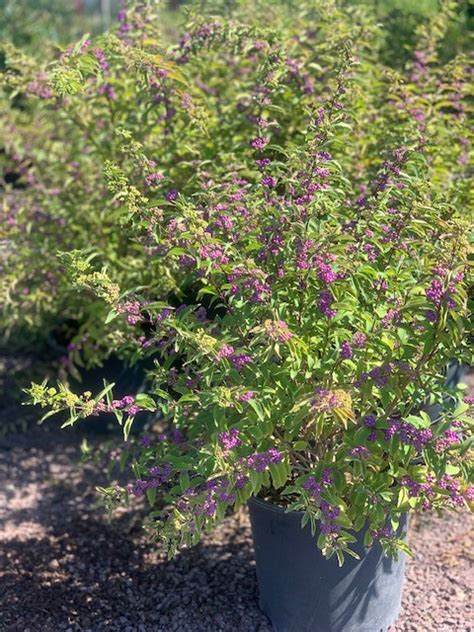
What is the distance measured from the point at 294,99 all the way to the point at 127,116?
0.77 metres

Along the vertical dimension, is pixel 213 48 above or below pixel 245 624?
above

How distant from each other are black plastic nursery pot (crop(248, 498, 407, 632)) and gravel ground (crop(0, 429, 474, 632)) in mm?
150

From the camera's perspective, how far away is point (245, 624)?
268 cm

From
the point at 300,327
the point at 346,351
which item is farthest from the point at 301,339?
the point at 346,351

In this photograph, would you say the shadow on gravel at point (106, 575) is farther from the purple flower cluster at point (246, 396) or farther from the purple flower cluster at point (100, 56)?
the purple flower cluster at point (100, 56)

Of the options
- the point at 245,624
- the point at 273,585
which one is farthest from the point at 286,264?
the point at 245,624

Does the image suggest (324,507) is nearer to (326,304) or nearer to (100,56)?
(326,304)

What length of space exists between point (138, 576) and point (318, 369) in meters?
1.19

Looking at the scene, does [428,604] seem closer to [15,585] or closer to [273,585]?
[273,585]

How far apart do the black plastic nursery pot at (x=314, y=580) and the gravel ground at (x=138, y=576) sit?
0.49 ft

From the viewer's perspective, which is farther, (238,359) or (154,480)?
(154,480)

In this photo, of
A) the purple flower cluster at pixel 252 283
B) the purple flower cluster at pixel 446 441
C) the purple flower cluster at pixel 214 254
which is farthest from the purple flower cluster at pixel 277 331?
the purple flower cluster at pixel 446 441

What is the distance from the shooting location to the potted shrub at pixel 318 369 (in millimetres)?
2121

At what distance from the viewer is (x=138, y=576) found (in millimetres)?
2953
